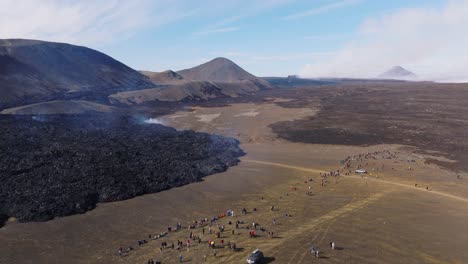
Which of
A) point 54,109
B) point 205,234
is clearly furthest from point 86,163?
point 54,109

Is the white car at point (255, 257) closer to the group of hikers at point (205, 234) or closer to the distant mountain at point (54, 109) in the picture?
the group of hikers at point (205, 234)

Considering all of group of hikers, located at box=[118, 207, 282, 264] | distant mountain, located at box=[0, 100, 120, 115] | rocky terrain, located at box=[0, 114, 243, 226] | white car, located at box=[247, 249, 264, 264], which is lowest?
group of hikers, located at box=[118, 207, 282, 264]

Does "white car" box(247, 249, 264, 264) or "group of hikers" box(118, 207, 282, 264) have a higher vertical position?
"white car" box(247, 249, 264, 264)

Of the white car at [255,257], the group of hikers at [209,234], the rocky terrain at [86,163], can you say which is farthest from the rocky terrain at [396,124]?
the white car at [255,257]

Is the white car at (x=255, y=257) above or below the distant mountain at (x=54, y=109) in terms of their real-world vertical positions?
below

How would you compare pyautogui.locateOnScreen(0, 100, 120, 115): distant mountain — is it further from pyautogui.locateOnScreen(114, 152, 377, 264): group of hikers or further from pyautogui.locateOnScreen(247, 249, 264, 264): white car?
pyautogui.locateOnScreen(247, 249, 264, 264): white car

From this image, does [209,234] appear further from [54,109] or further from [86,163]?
[54,109]

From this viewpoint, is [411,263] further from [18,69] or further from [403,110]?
[18,69]

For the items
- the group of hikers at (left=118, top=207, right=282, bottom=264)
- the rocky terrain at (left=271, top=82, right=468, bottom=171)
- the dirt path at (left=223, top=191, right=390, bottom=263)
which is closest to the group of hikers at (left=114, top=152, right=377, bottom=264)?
the group of hikers at (left=118, top=207, right=282, bottom=264)

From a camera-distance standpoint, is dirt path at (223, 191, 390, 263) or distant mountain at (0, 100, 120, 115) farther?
distant mountain at (0, 100, 120, 115)

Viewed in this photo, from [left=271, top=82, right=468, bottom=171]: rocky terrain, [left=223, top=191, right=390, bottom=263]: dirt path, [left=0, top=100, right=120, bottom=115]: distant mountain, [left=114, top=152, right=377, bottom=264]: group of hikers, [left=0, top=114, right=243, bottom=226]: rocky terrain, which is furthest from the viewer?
[left=0, top=100, right=120, bottom=115]: distant mountain
